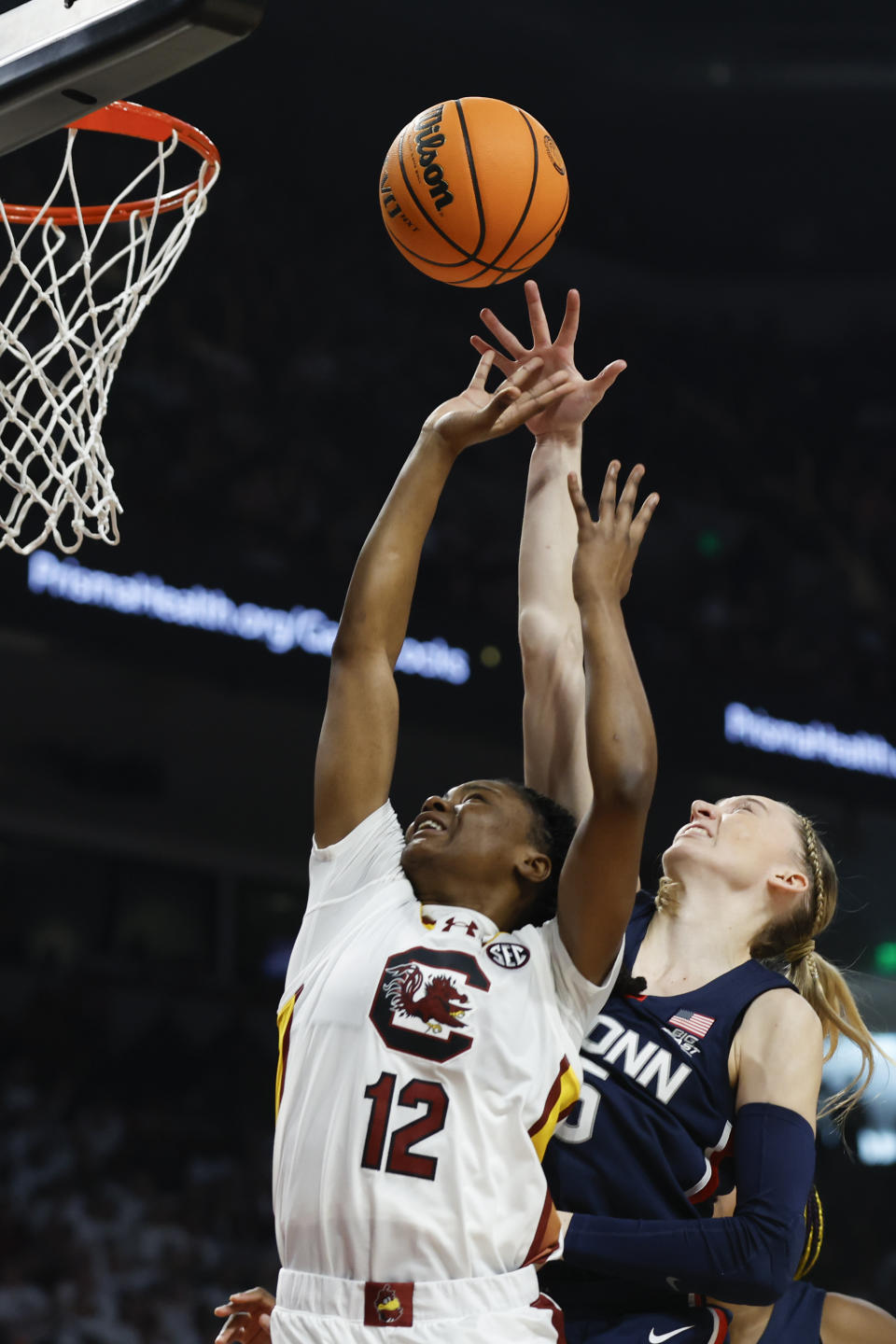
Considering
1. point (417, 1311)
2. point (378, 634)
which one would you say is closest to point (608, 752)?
point (378, 634)

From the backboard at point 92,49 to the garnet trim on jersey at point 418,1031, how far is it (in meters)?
1.28

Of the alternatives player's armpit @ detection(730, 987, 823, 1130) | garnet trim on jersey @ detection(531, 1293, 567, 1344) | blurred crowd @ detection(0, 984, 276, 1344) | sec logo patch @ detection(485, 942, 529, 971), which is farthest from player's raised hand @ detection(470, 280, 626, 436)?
blurred crowd @ detection(0, 984, 276, 1344)

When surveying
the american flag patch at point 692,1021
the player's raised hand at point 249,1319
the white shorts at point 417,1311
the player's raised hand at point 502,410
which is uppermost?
the player's raised hand at point 502,410

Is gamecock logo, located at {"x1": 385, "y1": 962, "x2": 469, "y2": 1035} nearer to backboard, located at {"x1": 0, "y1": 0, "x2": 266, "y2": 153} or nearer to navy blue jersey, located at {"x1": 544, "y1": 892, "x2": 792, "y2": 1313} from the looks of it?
navy blue jersey, located at {"x1": 544, "y1": 892, "x2": 792, "y2": 1313}

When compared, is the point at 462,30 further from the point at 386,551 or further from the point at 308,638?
the point at 386,551

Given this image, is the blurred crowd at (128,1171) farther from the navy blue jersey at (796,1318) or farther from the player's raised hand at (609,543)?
the player's raised hand at (609,543)

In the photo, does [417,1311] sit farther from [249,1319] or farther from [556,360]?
[556,360]

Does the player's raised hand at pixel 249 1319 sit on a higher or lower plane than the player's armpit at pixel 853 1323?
higher

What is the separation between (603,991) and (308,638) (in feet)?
19.0

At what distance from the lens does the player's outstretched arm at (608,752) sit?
224cm

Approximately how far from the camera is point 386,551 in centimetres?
254

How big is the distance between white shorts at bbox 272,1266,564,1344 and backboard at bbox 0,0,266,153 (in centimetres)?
167

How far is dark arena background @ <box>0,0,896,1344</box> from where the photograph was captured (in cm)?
788

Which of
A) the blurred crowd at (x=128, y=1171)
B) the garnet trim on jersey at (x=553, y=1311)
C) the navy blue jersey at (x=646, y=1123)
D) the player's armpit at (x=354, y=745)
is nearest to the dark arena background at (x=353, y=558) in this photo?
the blurred crowd at (x=128, y=1171)
